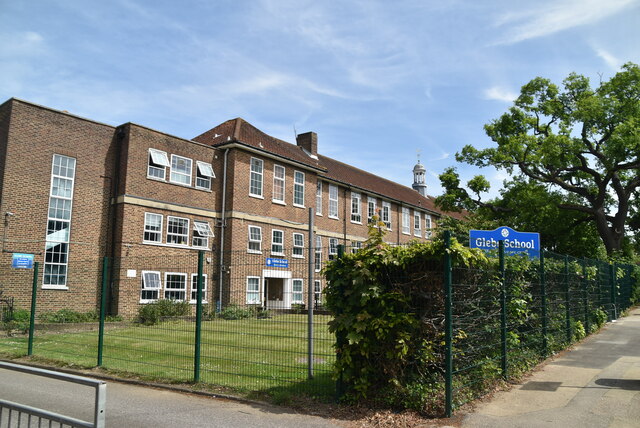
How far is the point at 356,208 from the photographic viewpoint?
3684 cm

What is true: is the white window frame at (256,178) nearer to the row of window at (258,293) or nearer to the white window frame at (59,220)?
the white window frame at (59,220)

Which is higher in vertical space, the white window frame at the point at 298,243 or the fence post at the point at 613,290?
the white window frame at the point at 298,243

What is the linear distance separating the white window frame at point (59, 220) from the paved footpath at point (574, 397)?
18.4 meters

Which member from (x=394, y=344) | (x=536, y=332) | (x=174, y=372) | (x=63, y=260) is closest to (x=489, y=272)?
(x=394, y=344)

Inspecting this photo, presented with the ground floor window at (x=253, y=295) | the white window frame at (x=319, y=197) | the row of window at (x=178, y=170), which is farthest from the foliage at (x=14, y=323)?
the white window frame at (x=319, y=197)

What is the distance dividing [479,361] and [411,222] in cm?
3725

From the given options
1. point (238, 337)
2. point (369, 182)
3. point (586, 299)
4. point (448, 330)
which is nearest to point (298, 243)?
point (369, 182)

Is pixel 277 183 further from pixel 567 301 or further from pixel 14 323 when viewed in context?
pixel 567 301

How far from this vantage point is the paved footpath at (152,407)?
6.33 meters

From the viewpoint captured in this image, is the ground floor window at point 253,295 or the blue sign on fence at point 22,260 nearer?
the ground floor window at point 253,295

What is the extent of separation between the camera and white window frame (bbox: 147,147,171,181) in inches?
915

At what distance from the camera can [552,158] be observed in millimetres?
27594

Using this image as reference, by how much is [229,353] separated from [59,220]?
15122 mm

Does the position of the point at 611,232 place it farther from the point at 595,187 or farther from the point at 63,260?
the point at 63,260
